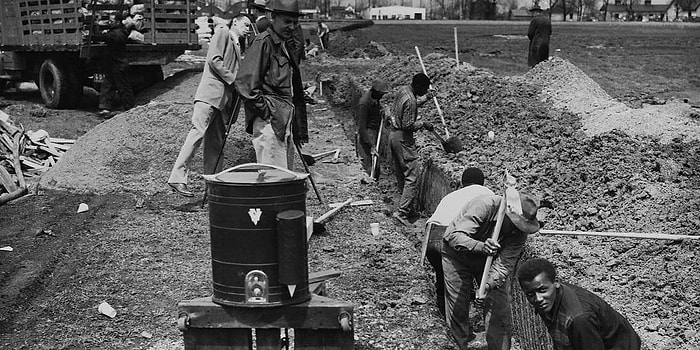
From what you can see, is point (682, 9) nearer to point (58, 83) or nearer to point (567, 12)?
point (567, 12)

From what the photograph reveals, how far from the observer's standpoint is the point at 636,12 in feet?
383

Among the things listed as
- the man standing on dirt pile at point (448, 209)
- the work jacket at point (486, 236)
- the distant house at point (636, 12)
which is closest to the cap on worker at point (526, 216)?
the work jacket at point (486, 236)

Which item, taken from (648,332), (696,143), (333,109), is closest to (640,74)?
(333,109)

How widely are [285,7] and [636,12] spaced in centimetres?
11876

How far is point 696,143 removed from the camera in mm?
8398

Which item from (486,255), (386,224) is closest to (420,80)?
(386,224)

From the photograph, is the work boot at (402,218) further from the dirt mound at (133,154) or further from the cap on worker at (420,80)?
the dirt mound at (133,154)

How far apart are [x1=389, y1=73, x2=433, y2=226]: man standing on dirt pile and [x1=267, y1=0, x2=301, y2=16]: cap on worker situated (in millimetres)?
2708

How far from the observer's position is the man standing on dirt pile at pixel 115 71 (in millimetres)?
14984

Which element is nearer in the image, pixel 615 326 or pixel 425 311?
pixel 615 326

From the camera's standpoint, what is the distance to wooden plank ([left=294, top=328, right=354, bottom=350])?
14.2ft

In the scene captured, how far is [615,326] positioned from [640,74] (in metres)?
18.9

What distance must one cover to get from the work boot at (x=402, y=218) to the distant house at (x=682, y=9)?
104831 mm

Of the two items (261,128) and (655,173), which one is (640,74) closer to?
(655,173)
